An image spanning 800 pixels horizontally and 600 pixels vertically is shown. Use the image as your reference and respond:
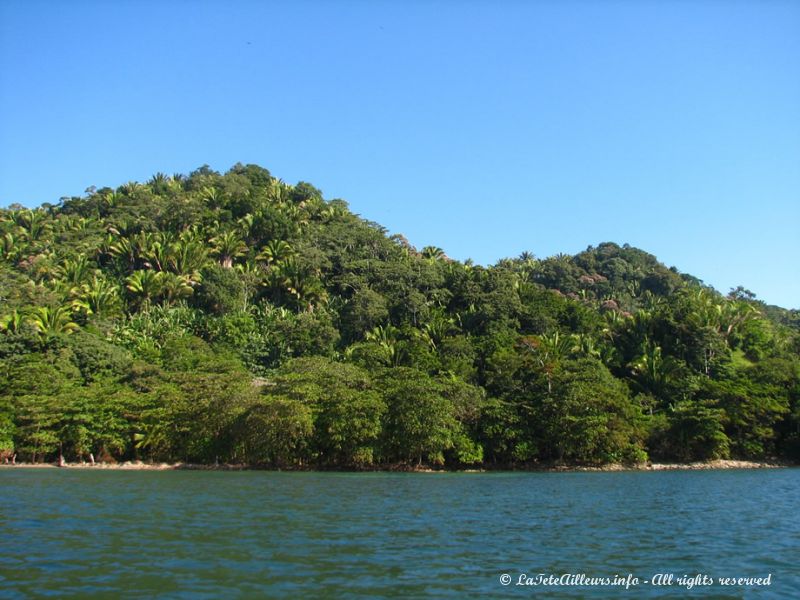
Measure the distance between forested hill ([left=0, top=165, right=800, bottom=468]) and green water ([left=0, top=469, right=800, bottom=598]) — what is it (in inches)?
607

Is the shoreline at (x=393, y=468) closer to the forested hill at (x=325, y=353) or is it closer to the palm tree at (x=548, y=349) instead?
the forested hill at (x=325, y=353)

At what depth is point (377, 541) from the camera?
15188 mm

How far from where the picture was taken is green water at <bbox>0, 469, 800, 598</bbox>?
36.7ft

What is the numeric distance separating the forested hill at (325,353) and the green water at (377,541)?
15408mm


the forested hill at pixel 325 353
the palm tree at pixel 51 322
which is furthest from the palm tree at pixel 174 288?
the palm tree at pixel 51 322

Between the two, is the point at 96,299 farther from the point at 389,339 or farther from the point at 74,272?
the point at 389,339

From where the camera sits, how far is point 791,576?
12.5 m

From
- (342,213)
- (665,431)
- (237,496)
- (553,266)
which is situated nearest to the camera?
(237,496)

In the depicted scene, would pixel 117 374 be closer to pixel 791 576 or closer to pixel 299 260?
pixel 299 260

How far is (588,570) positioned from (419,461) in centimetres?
3161

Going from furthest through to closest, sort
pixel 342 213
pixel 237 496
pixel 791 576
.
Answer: pixel 342 213 < pixel 237 496 < pixel 791 576

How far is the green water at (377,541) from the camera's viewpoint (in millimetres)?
11180

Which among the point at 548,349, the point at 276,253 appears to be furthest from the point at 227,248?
the point at 548,349

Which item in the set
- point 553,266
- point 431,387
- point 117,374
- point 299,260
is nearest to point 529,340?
point 431,387
